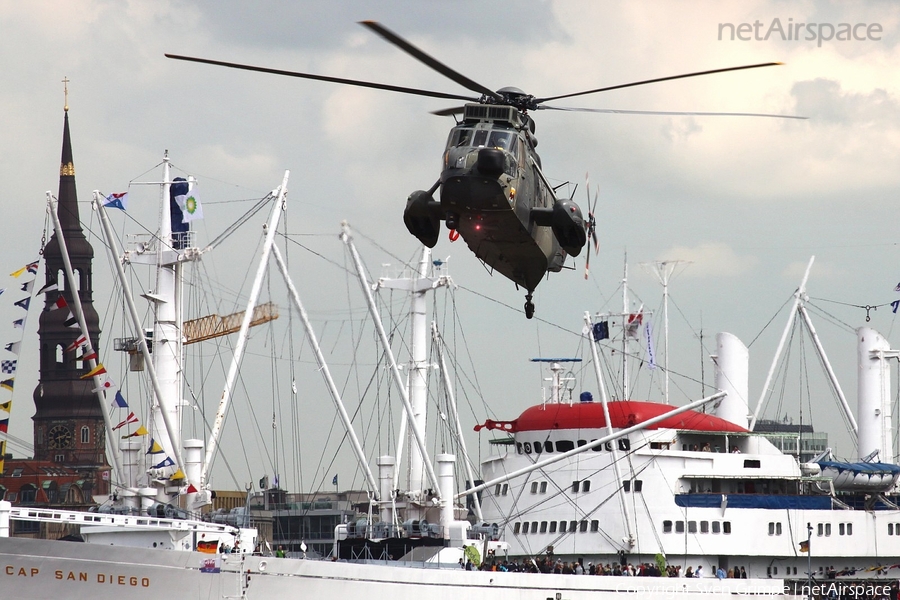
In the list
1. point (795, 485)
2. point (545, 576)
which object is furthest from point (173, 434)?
point (795, 485)

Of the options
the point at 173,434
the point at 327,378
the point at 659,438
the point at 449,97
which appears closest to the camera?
the point at 449,97

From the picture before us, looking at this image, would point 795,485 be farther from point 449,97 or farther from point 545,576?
point 449,97

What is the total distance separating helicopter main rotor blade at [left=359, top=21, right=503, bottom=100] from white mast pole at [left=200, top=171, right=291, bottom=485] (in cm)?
2127

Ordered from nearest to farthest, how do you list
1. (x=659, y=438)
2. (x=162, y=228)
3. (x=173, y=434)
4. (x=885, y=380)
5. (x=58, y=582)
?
(x=58, y=582) → (x=173, y=434) → (x=162, y=228) → (x=659, y=438) → (x=885, y=380)

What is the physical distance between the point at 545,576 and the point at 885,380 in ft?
90.6

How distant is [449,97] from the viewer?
2662 centimetres

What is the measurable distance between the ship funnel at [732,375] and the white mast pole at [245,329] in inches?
967

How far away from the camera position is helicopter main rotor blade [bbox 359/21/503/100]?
21000 mm

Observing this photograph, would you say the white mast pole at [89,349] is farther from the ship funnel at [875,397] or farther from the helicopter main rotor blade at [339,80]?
the ship funnel at [875,397]

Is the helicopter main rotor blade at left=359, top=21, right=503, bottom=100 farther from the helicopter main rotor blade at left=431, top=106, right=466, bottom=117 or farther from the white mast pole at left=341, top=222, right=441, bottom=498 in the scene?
the white mast pole at left=341, top=222, right=441, bottom=498

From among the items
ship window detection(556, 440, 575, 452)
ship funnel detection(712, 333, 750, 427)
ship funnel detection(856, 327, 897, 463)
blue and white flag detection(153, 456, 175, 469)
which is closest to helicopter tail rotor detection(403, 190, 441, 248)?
blue and white flag detection(153, 456, 175, 469)

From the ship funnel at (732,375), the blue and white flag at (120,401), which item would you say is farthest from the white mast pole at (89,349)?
the ship funnel at (732,375)

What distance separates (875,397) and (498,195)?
153 feet

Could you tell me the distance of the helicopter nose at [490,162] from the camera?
25.3 meters
